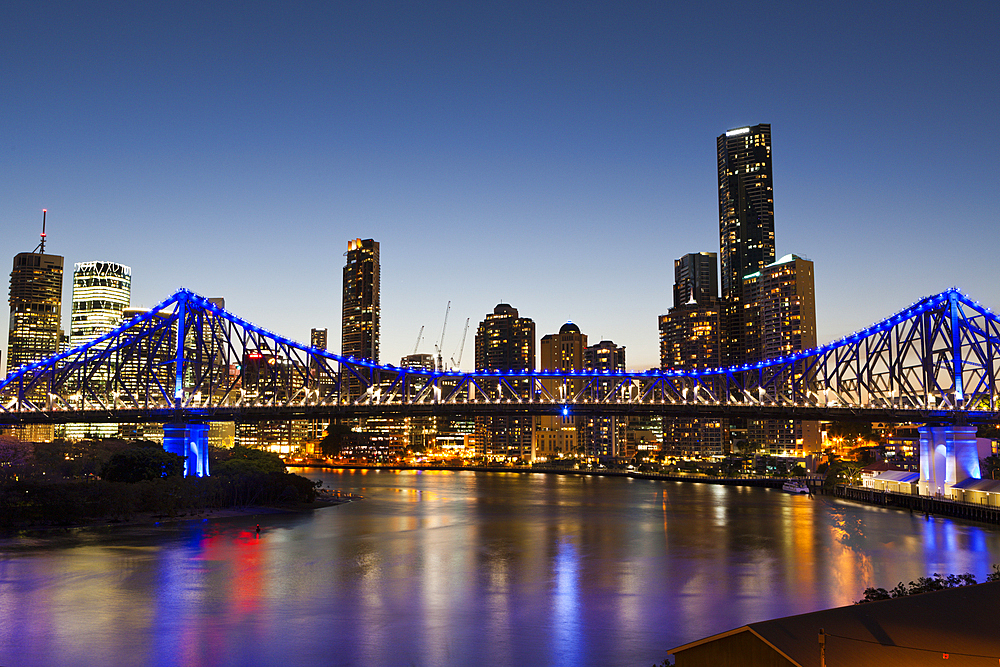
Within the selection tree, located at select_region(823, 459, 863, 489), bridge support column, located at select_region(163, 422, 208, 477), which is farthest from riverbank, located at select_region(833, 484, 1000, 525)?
bridge support column, located at select_region(163, 422, 208, 477)

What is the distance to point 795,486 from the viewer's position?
422 feet

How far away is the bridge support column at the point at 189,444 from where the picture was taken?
87875mm

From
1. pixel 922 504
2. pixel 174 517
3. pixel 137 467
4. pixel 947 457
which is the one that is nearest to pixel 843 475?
pixel 947 457

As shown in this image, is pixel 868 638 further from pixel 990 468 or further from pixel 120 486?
pixel 990 468

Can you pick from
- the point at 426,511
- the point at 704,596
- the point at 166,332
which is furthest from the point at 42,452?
the point at 704,596

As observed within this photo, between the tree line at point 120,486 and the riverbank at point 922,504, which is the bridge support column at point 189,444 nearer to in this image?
the tree line at point 120,486

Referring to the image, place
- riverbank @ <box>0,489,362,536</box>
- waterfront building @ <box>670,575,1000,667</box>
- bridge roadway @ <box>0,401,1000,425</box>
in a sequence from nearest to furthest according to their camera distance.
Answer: waterfront building @ <box>670,575,1000,667</box>, riverbank @ <box>0,489,362,536</box>, bridge roadway @ <box>0,401,1000,425</box>

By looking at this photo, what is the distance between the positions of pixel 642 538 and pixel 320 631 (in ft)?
124

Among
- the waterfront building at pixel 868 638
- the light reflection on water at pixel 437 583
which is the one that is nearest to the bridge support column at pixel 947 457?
the light reflection on water at pixel 437 583

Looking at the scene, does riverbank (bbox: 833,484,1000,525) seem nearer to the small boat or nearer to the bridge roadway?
the bridge roadway

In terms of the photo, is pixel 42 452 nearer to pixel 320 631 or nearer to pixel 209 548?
pixel 209 548

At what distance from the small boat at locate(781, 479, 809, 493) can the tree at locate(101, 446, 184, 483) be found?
280 ft

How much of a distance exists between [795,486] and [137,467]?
309 feet

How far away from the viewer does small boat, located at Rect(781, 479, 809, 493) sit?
399ft
